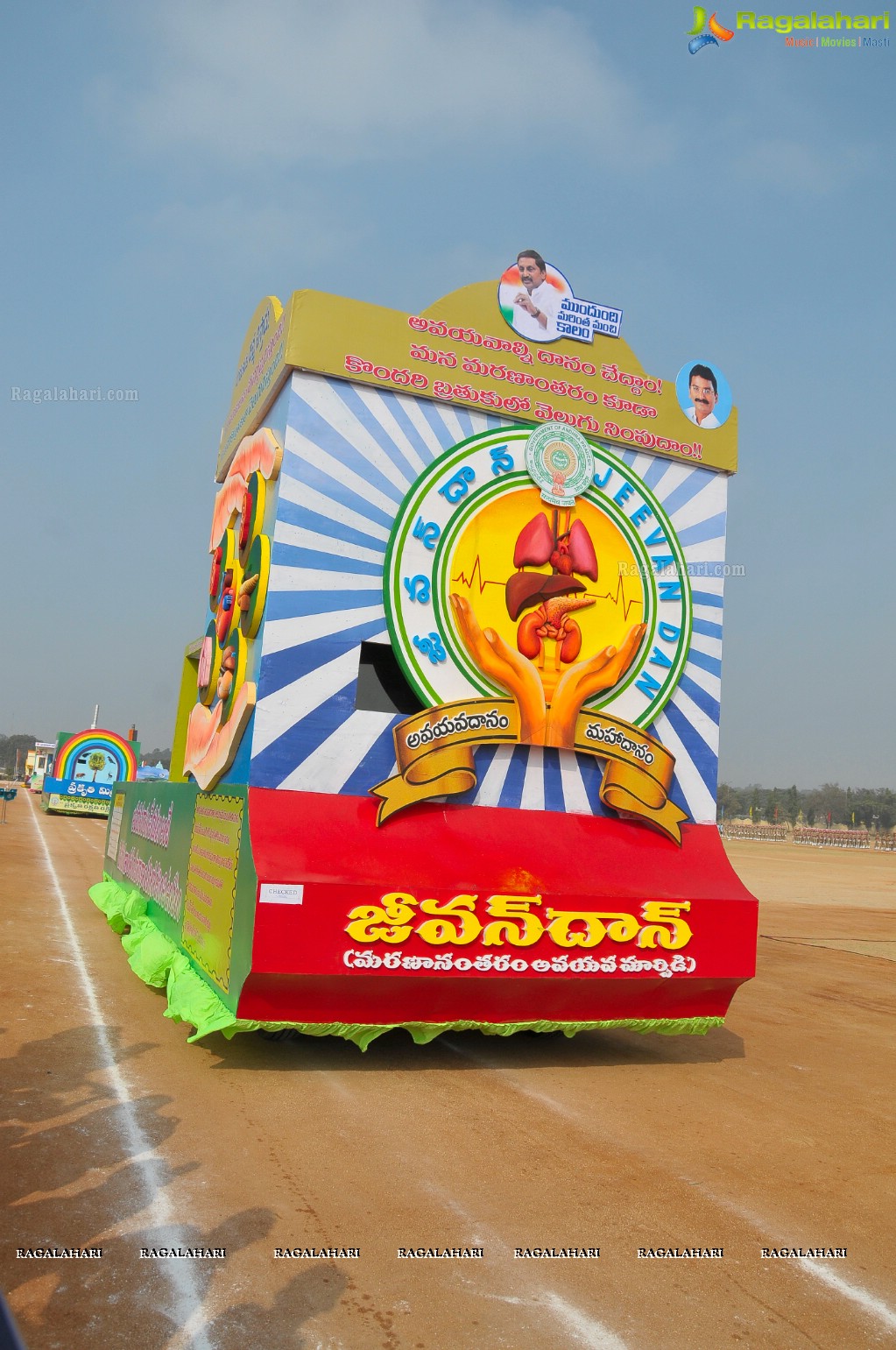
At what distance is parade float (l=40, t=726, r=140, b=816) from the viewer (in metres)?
40.6

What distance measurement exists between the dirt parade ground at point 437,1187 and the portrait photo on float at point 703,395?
19.8ft

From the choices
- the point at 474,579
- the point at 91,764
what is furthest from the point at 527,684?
the point at 91,764

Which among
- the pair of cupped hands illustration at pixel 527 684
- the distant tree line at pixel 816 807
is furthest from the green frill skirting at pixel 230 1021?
the distant tree line at pixel 816 807

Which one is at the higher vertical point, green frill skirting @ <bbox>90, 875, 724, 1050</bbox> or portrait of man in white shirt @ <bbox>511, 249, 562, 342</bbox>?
portrait of man in white shirt @ <bbox>511, 249, 562, 342</bbox>

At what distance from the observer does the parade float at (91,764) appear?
133 feet

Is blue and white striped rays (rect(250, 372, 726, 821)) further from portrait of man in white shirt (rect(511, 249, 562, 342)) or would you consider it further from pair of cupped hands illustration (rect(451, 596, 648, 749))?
portrait of man in white shirt (rect(511, 249, 562, 342))

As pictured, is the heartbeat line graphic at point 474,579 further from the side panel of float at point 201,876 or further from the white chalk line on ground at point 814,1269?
the white chalk line on ground at point 814,1269

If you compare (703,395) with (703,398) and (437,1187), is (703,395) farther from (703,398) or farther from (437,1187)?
(437,1187)

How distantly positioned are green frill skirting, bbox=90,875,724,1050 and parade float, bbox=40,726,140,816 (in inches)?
1235

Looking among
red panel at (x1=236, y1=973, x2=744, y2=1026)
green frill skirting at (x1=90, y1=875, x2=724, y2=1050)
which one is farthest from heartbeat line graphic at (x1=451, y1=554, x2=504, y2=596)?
green frill skirting at (x1=90, y1=875, x2=724, y2=1050)

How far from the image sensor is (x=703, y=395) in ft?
32.1

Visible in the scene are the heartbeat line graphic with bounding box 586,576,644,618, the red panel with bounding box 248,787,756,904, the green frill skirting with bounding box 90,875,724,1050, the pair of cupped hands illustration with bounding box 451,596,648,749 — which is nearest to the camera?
the green frill skirting with bounding box 90,875,724,1050

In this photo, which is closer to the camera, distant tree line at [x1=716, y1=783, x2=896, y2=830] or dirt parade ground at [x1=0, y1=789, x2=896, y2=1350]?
dirt parade ground at [x1=0, y1=789, x2=896, y2=1350]

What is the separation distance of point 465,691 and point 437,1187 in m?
4.11
